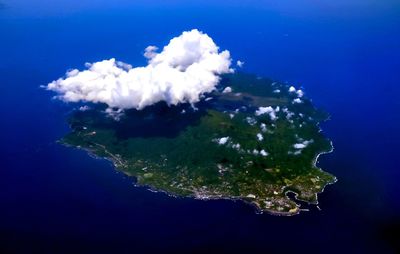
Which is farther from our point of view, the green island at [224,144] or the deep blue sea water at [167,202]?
the green island at [224,144]

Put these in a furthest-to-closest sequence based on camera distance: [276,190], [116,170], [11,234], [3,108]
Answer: [3,108], [116,170], [276,190], [11,234]

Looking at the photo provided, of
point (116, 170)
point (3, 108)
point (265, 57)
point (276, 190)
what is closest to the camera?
point (276, 190)

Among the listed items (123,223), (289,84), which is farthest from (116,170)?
(289,84)

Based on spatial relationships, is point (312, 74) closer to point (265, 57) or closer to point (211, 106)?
point (265, 57)

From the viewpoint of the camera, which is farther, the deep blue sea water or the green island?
the green island

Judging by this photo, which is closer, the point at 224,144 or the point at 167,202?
the point at 167,202

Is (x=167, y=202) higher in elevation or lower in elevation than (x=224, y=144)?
lower

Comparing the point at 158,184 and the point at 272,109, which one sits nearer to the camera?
the point at 158,184

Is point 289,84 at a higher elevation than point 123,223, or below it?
higher
